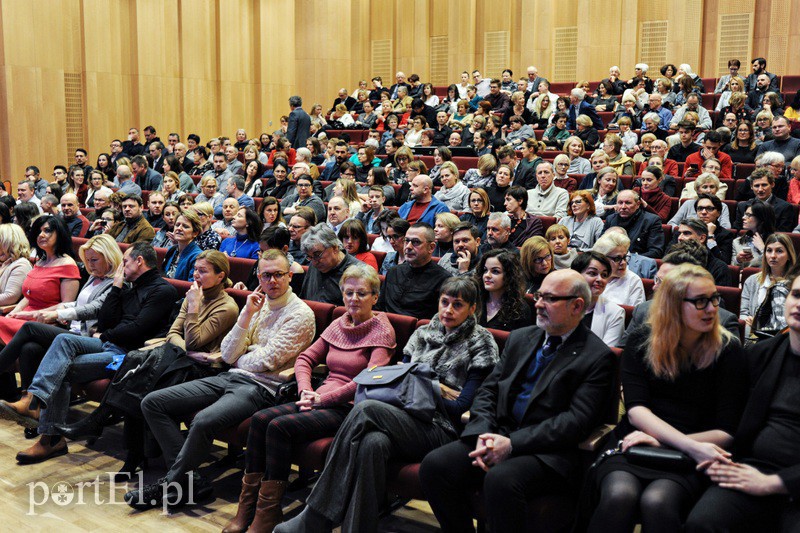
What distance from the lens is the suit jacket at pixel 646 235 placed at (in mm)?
4965

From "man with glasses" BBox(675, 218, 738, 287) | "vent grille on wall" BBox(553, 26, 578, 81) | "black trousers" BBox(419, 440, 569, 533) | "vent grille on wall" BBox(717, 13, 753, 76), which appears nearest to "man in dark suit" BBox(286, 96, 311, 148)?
"vent grille on wall" BBox(553, 26, 578, 81)

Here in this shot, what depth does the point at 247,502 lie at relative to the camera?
122 inches

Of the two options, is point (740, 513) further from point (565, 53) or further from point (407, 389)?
point (565, 53)

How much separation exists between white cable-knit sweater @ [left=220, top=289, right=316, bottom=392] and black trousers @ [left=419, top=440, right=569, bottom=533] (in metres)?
1.01

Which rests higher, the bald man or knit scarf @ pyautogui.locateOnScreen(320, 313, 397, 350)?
the bald man

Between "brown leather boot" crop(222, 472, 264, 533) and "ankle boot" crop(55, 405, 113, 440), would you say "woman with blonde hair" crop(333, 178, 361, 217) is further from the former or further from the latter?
"brown leather boot" crop(222, 472, 264, 533)

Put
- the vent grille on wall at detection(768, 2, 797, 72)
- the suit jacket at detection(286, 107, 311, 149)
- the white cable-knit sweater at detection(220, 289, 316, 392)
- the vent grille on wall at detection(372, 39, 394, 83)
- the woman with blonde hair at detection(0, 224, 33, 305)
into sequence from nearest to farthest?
1. the white cable-knit sweater at detection(220, 289, 316, 392)
2. the woman with blonde hair at detection(0, 224, 33, 305)
3. the suit jacket at detection(286, 107, 311, 149)
4. the vent grille on wall at detection(768, 2, 797, 72)
5. the vent grille on wall at detection(372, 39, 394, 83)

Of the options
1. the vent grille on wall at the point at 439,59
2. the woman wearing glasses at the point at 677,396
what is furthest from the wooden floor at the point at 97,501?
the vent grille on wall at the point at 439,59

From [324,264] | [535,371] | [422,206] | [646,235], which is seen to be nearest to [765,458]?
[535,371]

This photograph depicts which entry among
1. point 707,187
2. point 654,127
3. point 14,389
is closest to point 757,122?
point 654,127

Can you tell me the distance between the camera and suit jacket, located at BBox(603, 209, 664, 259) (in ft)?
16.3

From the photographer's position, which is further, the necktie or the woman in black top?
the woman in black top

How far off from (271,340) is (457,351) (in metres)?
0.87

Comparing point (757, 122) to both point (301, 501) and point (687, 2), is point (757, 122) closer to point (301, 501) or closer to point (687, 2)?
point (687, 2)
